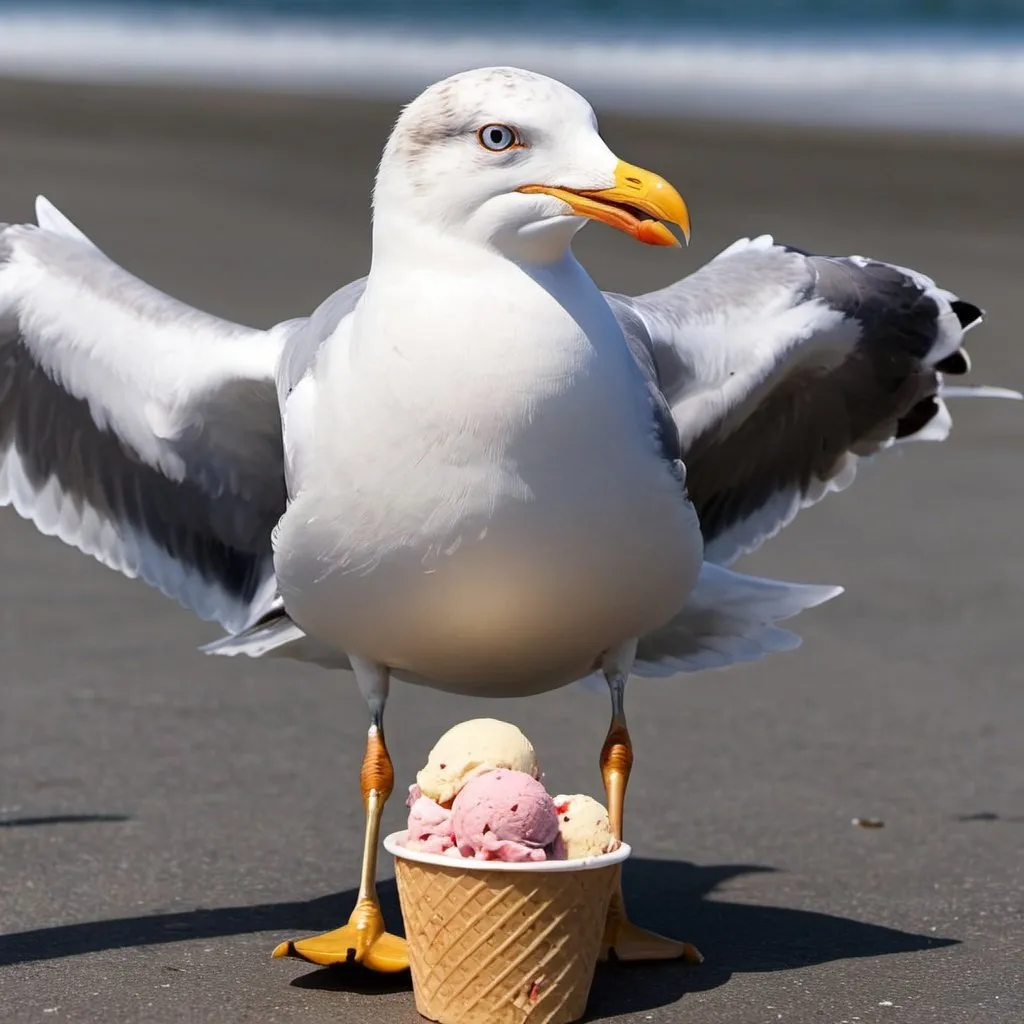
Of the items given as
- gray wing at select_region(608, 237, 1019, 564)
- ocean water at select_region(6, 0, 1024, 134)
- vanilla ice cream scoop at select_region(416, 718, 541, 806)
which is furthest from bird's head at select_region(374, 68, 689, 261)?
ocean water at select_region(6, 0, 1024, 134)

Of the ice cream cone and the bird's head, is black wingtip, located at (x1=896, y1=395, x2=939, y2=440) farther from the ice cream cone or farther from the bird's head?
the ice cream cone

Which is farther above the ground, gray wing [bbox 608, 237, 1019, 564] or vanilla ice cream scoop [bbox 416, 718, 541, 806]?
gray wing [bbox 608, 237, 1019, 564]

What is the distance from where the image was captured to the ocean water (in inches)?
771

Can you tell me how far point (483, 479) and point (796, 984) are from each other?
113cm

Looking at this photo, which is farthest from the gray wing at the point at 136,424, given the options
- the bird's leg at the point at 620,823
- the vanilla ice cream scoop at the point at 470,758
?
the vanilla ice cream scoop at the point at 470,758

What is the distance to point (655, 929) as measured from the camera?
171 inches

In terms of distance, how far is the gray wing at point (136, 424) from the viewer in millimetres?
4414

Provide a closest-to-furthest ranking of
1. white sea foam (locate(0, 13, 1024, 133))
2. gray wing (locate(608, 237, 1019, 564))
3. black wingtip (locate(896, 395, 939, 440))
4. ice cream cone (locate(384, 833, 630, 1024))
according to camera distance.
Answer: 1. ice cream cone (locate(384, 833, 630, 1024))
2. gray wing (locate(608, 237, 1019, 564))
3. black wingtip (locate(896, 395, 939, 440))
4. white sea foam (locate(0, 13, 1024, 133))

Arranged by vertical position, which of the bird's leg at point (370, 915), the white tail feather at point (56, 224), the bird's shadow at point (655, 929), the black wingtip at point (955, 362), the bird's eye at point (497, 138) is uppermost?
the bird's eye at point (497, 138)

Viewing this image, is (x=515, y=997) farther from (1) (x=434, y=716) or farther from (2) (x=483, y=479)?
(1) (x=434, y=716)

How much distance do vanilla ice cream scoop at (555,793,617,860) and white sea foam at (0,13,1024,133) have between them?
14764mm

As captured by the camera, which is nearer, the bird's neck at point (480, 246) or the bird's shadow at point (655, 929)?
the bird's neck at point (480, 246)

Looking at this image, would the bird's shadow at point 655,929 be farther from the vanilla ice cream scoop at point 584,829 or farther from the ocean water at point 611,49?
the ocean water at point 611,49

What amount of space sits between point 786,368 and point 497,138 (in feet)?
3.89
